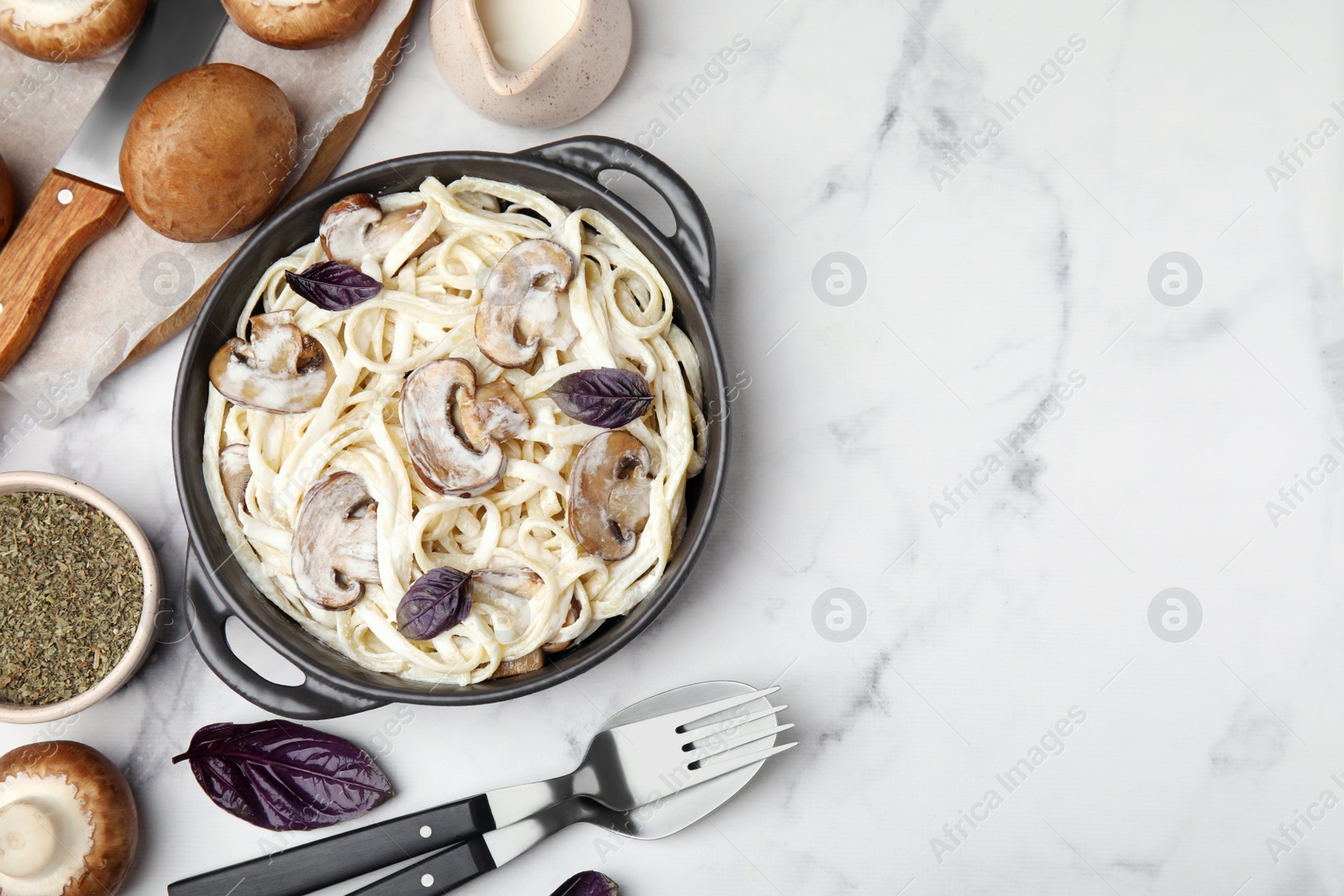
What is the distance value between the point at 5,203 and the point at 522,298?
53.4 inches

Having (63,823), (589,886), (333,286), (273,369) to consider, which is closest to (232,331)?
(273,369)

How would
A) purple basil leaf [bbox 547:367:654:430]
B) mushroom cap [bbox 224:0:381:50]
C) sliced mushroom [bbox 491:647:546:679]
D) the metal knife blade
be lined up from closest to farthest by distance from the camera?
purple basil leaf [bbox 547:367:654:430]
sliced mushroom [bbox 491:647:546:679]
mushroom cap [bbox 224:0:381:50]
the metal knife blade

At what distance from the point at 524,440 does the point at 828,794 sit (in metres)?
1.22

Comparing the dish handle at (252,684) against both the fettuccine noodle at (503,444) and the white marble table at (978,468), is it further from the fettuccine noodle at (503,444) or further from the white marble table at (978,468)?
the white marble table at (978,468)

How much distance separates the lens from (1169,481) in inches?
95.7

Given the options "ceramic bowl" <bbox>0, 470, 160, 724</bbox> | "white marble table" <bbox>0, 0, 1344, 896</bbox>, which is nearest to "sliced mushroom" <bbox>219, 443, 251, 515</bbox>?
"ceramic bowl" <bbox>0, 470, 160, 724</bbox>

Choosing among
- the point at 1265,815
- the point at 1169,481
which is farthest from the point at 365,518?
the point at 1265,815

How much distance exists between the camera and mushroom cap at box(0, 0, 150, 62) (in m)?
2.19

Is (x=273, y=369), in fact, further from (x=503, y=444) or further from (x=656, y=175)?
(x=656, y=175)

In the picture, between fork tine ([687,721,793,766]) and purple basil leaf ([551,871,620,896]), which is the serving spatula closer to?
fork tine ([687,721,793,766])

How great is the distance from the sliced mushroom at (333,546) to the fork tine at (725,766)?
0.89 m

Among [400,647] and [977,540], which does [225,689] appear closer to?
[400,647]

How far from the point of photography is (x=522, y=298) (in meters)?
2.04

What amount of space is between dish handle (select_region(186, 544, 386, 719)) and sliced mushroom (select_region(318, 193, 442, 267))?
29.9 inches
